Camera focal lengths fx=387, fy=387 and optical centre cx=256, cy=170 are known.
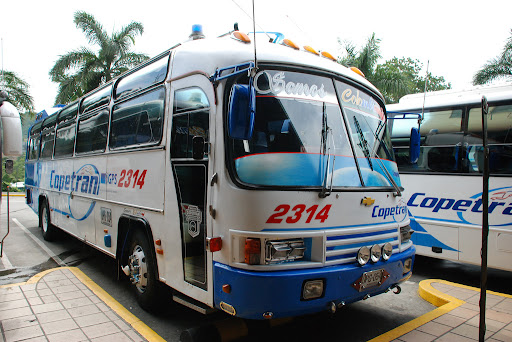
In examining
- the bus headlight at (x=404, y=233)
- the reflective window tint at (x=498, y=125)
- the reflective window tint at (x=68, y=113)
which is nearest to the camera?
the bus headlight at (x=404, y=233)

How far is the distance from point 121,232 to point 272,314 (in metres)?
3.00

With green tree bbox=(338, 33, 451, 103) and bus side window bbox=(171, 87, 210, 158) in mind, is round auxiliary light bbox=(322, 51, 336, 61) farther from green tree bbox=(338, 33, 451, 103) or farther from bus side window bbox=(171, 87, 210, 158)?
green tree bbox=(338, 33, 451, 103)

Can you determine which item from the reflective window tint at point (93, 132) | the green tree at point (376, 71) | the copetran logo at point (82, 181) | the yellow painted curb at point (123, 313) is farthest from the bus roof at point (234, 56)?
the green tree at point (376, 71)

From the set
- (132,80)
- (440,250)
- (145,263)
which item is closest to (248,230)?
(145,263)

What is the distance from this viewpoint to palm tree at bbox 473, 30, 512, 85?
17.3 m

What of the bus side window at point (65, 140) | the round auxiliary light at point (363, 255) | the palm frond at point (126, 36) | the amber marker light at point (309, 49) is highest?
the palm frond at point (126, 36)

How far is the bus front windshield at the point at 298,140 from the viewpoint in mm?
3391

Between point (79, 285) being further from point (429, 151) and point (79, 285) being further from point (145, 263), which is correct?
point (429, 151)

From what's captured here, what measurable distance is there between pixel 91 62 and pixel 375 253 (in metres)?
20.1

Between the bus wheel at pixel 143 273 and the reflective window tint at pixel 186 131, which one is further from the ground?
the reflective window tint at pixel 186 131

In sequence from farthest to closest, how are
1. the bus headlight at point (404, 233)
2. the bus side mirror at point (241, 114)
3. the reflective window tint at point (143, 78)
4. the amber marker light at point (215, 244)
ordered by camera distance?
the reflective window tint at point (143, 78), the bus headlight at point (404, 233), the amber marker light at point (215, 244), the bus side mirror at point (241, 114)

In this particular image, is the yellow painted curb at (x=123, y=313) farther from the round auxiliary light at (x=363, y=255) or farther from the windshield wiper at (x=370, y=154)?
the windshield wiper at (x=370, y=154)

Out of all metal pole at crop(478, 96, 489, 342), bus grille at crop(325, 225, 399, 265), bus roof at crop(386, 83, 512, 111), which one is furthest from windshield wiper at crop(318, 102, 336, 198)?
bus roof at crop(386, 83, 512, 111)

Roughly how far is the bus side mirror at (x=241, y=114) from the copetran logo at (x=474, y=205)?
188 inches
